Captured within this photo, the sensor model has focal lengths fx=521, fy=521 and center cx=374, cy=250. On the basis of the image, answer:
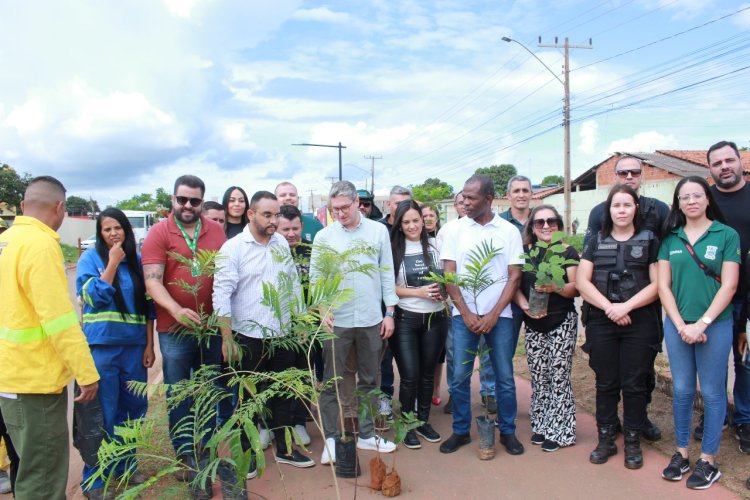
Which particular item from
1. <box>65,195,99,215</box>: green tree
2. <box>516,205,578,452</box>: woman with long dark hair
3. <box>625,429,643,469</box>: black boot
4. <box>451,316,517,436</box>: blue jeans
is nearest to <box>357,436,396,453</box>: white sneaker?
<box>451,316,517,436</box>: blue jeans

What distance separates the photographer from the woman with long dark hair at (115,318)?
3.57 m

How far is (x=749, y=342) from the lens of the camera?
3686mm

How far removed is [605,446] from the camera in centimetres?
393

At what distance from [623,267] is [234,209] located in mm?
3764

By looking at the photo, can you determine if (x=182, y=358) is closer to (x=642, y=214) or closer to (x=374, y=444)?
(x=374, y=444)

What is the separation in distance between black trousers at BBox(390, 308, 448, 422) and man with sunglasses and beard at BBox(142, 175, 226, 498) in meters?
1.49

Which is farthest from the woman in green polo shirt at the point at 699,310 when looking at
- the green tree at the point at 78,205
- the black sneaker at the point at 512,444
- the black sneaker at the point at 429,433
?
the green tree at the point at 78,205

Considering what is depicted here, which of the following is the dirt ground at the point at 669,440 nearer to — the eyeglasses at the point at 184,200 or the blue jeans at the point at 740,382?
the blue jeans at the point at 740,382

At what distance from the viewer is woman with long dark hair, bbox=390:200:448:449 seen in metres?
4.37

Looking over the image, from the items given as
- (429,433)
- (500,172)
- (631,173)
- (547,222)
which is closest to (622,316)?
(547,222)

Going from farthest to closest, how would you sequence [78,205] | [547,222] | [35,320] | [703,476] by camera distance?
[78,205] < [547,222] < [703,476] < [35,320]

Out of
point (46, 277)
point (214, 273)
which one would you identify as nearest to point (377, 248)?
point (214, 273)

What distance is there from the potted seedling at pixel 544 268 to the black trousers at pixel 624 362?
0.40 meters

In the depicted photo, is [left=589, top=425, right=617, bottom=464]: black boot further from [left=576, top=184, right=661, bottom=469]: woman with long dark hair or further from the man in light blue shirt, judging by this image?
the man in light blue shirt
